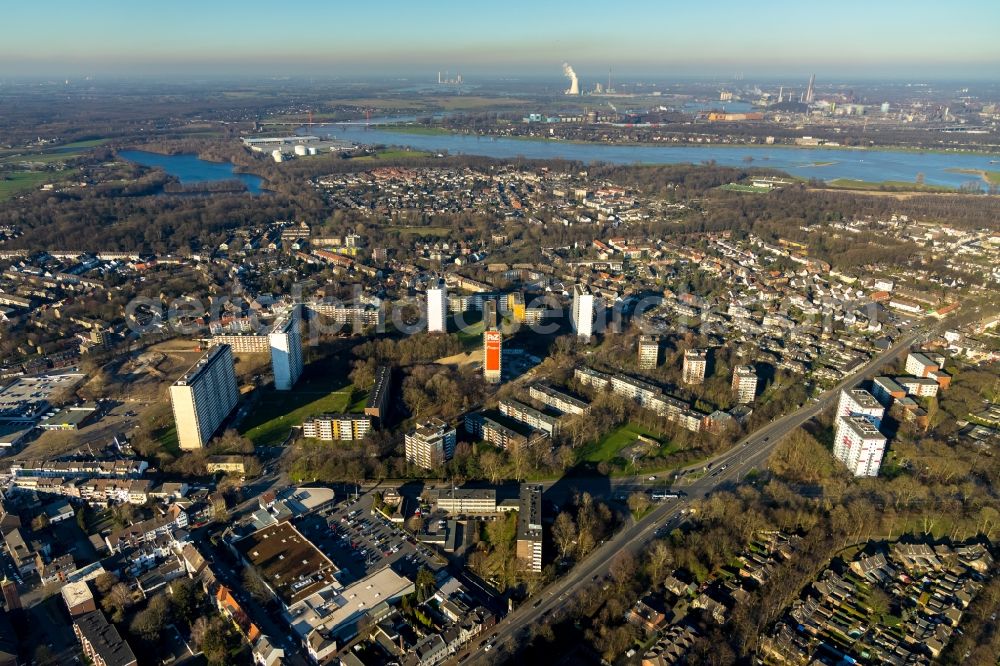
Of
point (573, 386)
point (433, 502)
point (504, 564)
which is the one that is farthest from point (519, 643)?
point (573, 386)

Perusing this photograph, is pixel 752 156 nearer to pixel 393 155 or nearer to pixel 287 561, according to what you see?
pixel 393 155

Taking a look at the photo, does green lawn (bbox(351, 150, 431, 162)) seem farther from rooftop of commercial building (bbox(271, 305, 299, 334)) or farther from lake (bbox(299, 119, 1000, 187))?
rooftop of commercial building (bbox(271, 305, 299, 334))

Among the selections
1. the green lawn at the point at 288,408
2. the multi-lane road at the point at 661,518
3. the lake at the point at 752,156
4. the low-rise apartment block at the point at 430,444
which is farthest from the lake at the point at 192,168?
the multi-lane road at the point at 661,518

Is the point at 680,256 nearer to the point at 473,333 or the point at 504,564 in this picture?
the point at 473,333

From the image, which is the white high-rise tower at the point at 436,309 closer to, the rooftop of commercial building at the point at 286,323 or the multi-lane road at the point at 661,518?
the rooftop of commercial building at the point at 286,323

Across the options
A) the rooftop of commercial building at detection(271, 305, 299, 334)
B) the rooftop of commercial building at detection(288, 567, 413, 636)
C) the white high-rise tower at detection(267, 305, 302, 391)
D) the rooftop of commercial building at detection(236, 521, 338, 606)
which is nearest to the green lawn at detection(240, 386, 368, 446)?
the white high-rise tower at detection(267, 305, 302, 391)

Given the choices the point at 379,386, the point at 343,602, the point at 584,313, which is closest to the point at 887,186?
the point at 584,313
